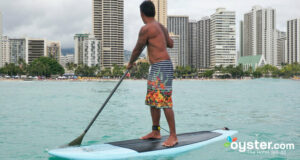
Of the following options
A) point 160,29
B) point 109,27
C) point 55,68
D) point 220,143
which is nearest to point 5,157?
point 160,29

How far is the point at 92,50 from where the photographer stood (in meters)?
167

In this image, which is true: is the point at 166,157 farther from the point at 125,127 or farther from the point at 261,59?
the point at 261,59

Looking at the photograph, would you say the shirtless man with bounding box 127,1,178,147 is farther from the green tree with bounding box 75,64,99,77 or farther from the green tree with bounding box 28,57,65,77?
the green tree with bounding box 75,64,99,77

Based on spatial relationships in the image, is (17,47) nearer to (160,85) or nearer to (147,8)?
(147,8)

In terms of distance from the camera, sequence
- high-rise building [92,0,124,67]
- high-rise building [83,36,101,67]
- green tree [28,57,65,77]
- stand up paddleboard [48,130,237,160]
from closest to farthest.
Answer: stand up paddleboard [48,130,237,160] → green tree [28,57,65,77] → high-rise building [83,36,101,67] → high-rise building [92,0,124,67]

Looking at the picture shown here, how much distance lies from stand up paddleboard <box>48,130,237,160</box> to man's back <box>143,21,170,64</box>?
157 centimetres

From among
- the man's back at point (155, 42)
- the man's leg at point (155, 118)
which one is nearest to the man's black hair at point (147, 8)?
the man's back at point (155, 42)

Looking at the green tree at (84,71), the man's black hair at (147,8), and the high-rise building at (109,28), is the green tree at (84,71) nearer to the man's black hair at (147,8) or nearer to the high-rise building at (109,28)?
the high-rise building at (109,28)

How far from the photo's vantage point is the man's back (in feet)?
17.4

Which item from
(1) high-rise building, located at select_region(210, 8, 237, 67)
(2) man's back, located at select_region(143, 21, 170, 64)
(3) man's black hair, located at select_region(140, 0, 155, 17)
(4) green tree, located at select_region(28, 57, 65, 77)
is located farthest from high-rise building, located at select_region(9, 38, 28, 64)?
(2) man's back, located at select_region(143, 21, 170, 64)

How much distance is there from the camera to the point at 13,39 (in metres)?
182

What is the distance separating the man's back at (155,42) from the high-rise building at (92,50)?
16516cm

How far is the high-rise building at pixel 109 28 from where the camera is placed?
178 metres

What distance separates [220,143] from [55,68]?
129883 mm
